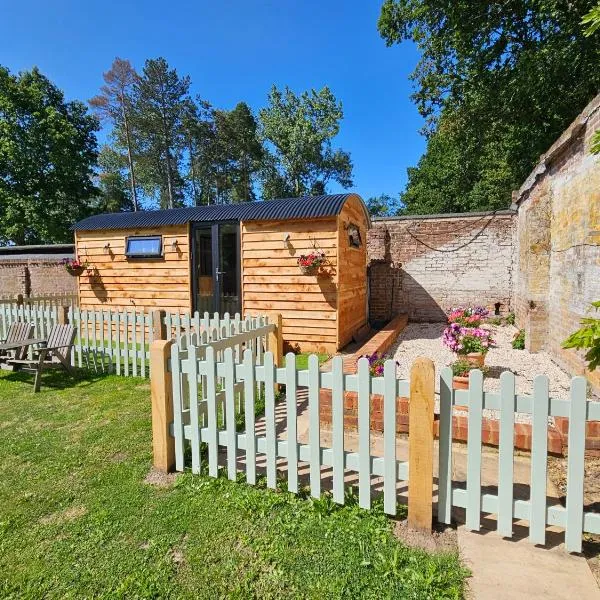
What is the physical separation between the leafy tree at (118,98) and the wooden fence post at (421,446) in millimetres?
30169

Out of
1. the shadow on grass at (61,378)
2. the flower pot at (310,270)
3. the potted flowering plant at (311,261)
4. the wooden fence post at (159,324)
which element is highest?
the potted flowering plant at (311,261)

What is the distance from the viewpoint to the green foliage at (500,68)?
9.57m

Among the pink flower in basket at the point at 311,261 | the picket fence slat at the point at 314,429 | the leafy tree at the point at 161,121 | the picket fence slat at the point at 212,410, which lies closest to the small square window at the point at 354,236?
the pink flower in basket at the point at 311,261

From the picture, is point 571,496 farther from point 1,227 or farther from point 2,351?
point 1,227

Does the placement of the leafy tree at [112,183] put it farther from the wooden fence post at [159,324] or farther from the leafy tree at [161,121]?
the wooden fence post at [159,324]

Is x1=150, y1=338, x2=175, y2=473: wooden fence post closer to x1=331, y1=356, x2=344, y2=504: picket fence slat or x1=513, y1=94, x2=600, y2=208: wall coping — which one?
x1=331, y1=356, x2=344, y2=504: picket fence slat

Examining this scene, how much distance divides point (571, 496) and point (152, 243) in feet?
29.4

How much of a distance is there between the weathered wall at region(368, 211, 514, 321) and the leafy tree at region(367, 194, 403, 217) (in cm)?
3383

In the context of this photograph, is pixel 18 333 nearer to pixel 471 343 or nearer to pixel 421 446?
pixel 421 446

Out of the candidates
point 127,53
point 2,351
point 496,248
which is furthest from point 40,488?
point 127,53

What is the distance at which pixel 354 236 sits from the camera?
8.68m

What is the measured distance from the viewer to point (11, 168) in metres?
22.8

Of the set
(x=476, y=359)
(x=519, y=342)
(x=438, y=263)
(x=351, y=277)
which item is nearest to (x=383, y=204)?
(x=438, y=263)

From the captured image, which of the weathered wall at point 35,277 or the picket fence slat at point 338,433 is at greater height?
the weathered wall at point 35,277
